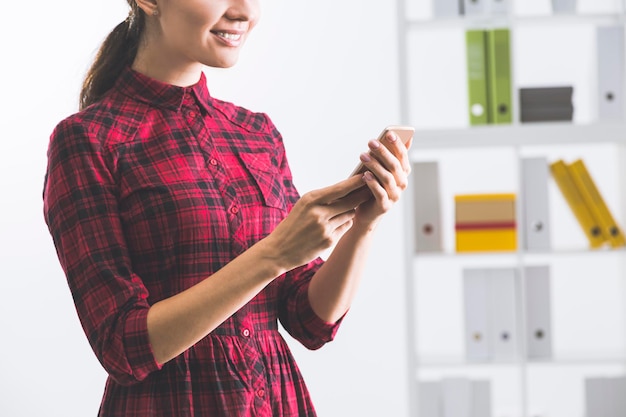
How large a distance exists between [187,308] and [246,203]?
23 centimetres

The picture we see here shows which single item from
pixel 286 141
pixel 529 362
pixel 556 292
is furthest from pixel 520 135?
pixel 286 141

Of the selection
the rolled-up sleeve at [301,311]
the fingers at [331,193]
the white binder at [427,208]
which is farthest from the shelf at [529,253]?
the fingers at [331,193]

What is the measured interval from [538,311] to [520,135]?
1.97 feet

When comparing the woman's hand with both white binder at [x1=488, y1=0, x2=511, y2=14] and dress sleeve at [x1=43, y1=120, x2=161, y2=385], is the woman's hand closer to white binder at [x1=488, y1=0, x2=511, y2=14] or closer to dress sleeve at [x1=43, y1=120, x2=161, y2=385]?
dress sleeve at [x1=43, y1=120, x2=161, y2=385]

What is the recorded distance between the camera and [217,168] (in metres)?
1.35

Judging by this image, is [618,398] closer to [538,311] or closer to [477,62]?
[538,311]

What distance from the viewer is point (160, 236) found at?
126cm

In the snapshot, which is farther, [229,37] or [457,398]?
[457,398]

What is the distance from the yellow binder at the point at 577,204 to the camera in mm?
3125

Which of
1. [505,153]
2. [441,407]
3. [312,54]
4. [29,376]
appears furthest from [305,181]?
[29,376]

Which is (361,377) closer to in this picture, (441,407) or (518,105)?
(441,407)

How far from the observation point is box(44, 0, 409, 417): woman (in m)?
1.19

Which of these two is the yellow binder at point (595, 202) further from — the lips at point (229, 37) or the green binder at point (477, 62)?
the lips at point (229, 37)

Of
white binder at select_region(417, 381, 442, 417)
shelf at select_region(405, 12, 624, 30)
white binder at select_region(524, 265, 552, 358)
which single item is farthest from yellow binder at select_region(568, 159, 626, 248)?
white binder at select_region(417, 381, 442, 417)
